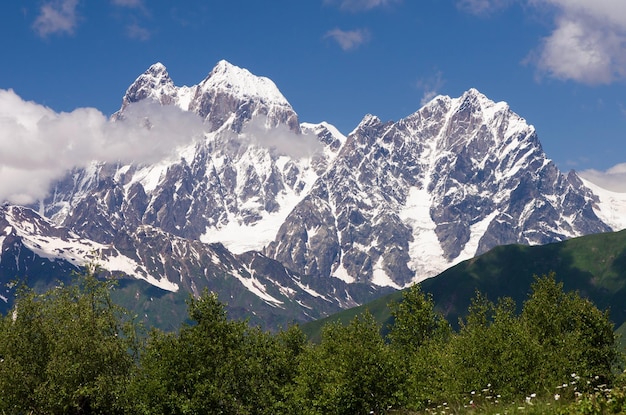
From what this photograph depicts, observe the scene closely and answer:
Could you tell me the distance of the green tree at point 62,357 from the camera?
191 ft

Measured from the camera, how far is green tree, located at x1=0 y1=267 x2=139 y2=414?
58156 mm

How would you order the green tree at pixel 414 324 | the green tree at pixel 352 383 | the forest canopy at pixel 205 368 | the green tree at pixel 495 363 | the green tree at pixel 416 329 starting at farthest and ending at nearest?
the green tree at pixel 414 324 → the green tree at pixel 416 329 → the green tree at pixel 495 363 → the forest canopy at pixel 205 368 → the green tree at pixel 352 383

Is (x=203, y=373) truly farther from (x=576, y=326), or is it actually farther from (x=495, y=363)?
(x=576, y=326)

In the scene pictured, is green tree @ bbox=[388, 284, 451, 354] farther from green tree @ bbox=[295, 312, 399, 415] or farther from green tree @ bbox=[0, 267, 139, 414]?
green tree @ bbox=[0, 267, 139, 414]

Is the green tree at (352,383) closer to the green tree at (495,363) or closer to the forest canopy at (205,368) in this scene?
the forest canopy at (205,368)

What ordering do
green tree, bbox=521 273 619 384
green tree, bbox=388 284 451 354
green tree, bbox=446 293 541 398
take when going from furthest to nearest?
1. green tree, bbox=388 284 451 354
2. green tree, bbox=521 273 619 384
3. green tree, bbox=446 293 541 398

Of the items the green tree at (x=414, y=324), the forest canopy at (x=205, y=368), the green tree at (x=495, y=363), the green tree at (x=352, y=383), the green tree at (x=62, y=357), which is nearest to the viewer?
the green tree at (x=352, y=383)

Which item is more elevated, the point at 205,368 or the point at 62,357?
the point at 62,357

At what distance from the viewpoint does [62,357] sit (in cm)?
5959

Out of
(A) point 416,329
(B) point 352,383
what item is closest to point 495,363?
(B) point 352,383

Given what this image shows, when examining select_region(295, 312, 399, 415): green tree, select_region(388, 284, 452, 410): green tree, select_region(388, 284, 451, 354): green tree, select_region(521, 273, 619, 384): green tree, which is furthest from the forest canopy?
select_region(388, 284, 451, 354): green tree

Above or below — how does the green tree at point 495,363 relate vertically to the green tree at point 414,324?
below

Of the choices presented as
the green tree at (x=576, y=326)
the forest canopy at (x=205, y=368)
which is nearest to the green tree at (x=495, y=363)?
the forest canopy at (x=205, y=368)

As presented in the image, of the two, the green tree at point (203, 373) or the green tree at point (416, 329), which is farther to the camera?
the green tree at point (416, 329)
